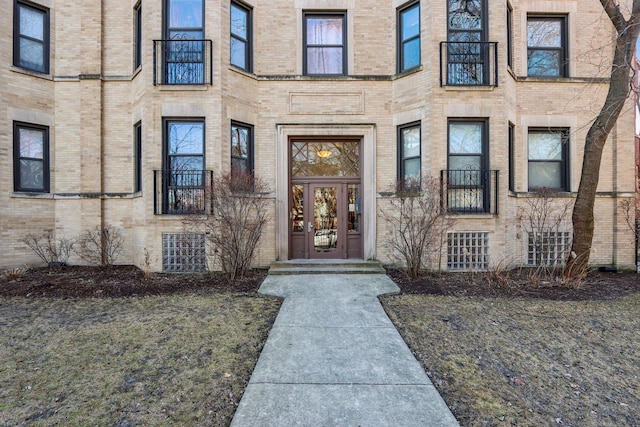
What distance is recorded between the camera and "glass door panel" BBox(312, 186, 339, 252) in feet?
29.7

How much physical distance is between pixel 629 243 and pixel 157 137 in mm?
13065

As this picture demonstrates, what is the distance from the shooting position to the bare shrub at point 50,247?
877cm

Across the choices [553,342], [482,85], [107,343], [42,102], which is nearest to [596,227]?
[482,85]

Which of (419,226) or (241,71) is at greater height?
(241,71)

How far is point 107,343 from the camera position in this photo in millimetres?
3965

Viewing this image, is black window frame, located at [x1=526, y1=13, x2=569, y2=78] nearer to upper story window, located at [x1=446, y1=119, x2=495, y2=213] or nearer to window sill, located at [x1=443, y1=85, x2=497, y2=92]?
window sill, located at [x1=443, y1=85, x2=497, y2=92]

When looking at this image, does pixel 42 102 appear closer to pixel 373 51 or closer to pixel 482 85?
pixel 373 51

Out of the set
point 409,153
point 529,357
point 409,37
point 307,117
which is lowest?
point 529,357

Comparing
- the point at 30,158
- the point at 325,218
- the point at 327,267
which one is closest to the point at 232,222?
the point at 327,267

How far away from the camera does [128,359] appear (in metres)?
3.55

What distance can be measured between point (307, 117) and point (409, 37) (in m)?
3.50

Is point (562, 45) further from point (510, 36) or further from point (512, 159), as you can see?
point (512, 159)

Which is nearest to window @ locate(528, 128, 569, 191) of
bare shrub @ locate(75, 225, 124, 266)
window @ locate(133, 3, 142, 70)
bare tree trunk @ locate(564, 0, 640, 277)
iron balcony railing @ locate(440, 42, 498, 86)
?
bare tree trunk @ locate(564, 0, 640, 277)

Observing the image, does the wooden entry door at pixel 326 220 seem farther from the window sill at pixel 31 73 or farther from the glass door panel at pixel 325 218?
the window sill at pixel 31 73
